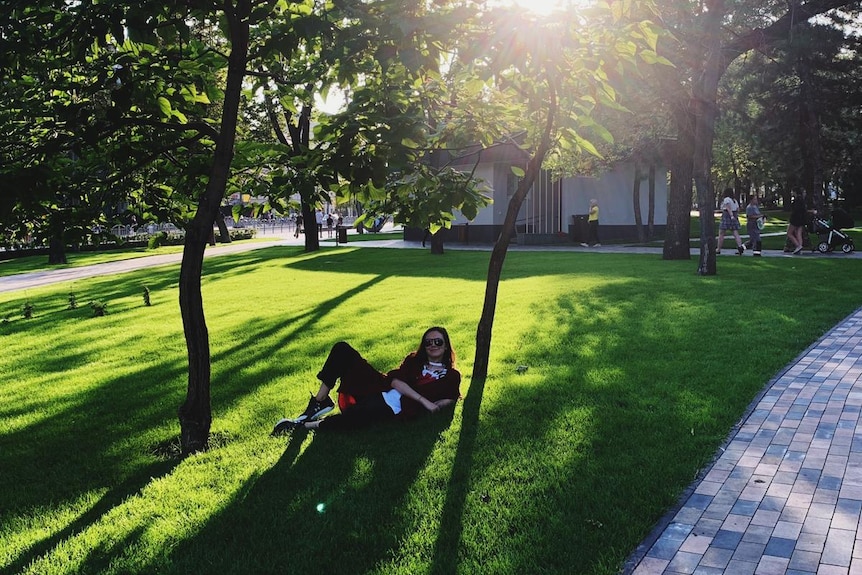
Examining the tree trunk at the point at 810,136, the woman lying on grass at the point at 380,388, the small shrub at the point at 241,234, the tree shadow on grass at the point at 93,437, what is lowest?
the tree shadow on grass at the point at 93,437

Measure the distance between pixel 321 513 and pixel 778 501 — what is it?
2.66 meters

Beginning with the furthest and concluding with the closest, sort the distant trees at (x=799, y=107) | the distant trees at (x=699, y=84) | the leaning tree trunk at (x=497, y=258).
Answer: the distant trees at (x=799, y=107), the distant trees at (x=699, y=84), the leaning tree trunk at (x=497, y=258)

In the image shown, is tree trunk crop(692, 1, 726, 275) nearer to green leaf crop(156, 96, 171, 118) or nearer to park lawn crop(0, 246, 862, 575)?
park lawn crop(0, 246, 862, 575)

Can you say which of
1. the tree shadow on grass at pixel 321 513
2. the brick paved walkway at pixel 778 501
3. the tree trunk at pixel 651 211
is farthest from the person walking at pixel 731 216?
the tree shadow on grass at pixel 321 513

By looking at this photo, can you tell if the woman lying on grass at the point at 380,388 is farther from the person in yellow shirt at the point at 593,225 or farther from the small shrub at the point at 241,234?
the small shrub at the point at 241,234

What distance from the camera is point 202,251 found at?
5.20m

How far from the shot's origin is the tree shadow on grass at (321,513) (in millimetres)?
3506

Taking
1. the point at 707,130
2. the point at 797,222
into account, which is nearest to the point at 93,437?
the point at 707,130

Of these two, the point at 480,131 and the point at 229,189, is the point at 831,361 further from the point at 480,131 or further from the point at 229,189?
the point at 229,189

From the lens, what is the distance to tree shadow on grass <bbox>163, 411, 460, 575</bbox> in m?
3.51

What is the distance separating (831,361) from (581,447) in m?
4.01

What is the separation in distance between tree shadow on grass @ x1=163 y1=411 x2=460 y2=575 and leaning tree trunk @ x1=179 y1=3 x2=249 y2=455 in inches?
30.2

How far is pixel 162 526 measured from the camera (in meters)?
3.96

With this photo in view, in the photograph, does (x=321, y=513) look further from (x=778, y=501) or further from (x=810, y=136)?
(x=810, y=136)
